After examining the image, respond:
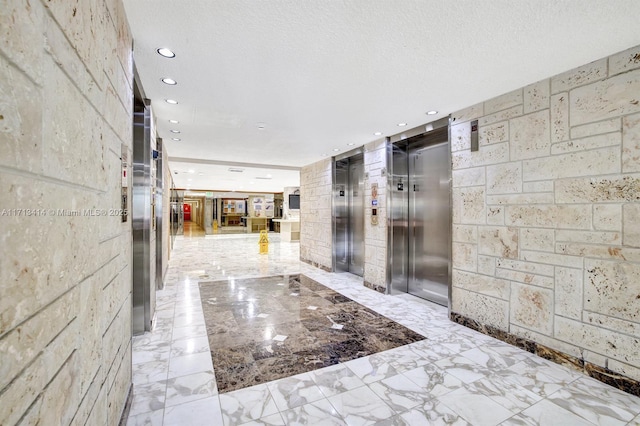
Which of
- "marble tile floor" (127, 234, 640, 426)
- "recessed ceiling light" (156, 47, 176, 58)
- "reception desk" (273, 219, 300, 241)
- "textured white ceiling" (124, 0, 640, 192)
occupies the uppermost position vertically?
"recessed ceiling light" (156, 47, 176, 58)

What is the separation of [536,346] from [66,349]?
145 inches

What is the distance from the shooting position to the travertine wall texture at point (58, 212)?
0.71 metres

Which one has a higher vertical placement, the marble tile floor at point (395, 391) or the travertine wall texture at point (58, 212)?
the travertine wall texture at point (58, 212)

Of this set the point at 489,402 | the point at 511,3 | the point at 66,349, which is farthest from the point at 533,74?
the point at 66,349

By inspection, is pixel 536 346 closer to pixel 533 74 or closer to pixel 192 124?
pixel 533 74

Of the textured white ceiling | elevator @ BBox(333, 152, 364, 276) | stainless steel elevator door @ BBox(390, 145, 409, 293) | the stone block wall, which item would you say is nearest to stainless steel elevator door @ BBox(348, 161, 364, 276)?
elevator @ BBox(333, 152, 364, 276)

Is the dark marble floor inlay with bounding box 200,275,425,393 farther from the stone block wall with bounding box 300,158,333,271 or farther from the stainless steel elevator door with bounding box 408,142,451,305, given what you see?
the stone block wall with bounding box 300,158,333,271

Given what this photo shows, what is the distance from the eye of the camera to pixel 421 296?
4.76 metres

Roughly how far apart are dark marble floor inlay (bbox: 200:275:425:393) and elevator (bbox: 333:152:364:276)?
166 cm

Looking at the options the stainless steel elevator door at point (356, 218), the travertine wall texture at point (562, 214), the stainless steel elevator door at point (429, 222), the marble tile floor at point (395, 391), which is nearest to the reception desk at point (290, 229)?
the stainless steel elevator door at point (356, 218)

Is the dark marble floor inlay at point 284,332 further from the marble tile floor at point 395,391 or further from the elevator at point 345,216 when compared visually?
the elevator at point 345,216

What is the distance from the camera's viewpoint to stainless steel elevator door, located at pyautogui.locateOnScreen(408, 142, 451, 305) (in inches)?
171

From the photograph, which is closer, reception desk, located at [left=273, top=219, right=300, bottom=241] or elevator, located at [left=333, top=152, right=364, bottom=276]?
elevator, located at [left=333, top=152, right=364, bottom=276]

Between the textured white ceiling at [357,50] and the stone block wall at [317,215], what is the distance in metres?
3.14
